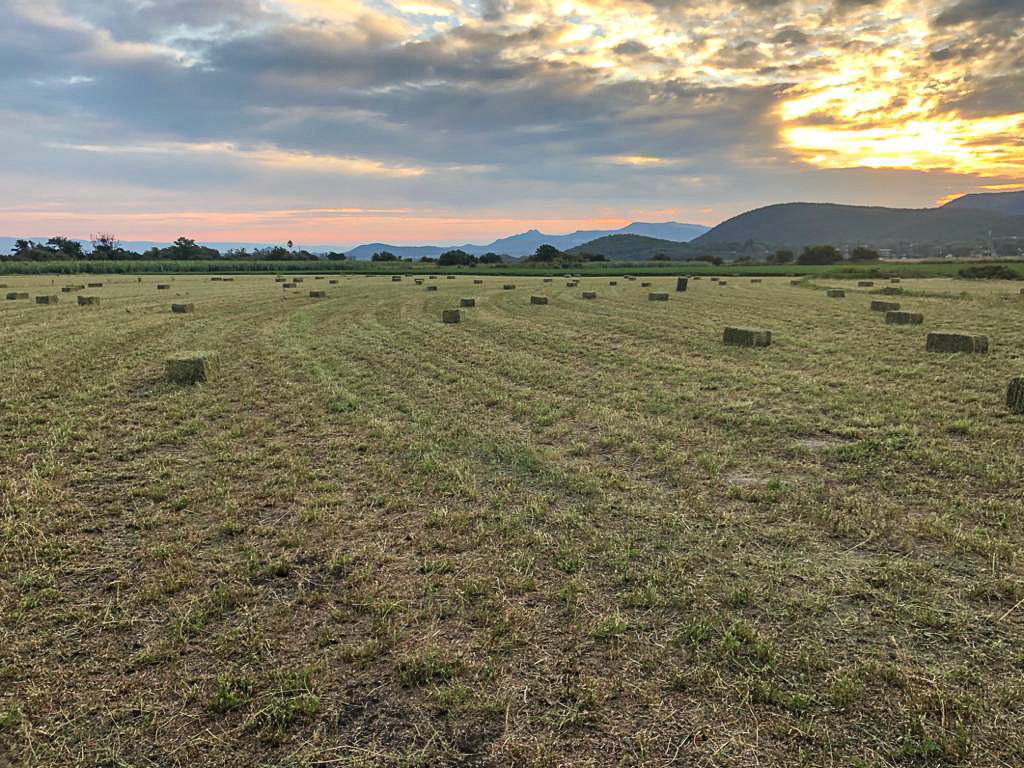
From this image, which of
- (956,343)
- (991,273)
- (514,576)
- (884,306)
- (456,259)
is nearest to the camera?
(514,576)

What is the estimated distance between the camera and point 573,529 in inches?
222

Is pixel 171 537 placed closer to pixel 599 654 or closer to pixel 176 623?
pixel 176 623

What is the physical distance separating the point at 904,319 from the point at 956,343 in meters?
6.31

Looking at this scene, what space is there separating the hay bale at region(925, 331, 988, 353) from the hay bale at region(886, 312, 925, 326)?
5721 mm

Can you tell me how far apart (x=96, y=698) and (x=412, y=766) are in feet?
6.43

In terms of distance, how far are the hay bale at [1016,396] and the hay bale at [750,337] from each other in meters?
6.69

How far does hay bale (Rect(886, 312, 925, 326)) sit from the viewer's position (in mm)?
19469

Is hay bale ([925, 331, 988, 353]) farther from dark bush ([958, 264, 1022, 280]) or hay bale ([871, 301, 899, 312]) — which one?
dark bush ([958, 264, 1022, 280])

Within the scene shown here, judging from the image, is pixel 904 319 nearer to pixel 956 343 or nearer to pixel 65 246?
pixel 956 343

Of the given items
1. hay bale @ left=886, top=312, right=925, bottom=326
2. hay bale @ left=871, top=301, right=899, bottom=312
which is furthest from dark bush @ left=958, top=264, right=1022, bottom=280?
hay bale @ left=886, top=312, right=925, bottom=326

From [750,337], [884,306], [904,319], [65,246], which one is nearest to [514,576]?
[750,337]

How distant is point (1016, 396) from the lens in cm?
896

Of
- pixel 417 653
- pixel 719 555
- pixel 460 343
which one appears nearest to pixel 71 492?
pixel 417 653

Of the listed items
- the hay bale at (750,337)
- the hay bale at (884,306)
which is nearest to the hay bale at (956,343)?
the hay bale at (750,337)
